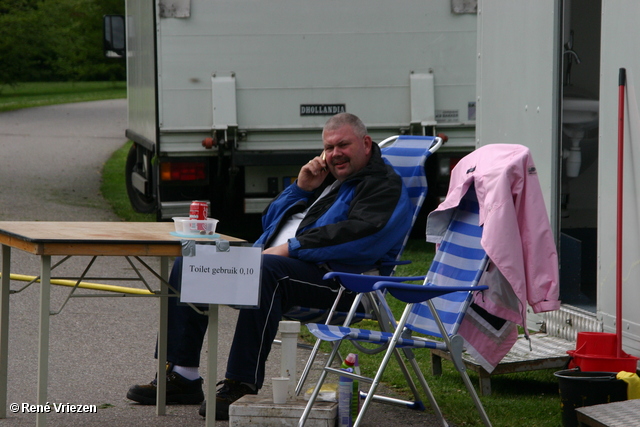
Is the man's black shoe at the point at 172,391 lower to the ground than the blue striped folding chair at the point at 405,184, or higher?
lower

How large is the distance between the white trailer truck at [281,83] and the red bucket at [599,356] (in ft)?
14.1

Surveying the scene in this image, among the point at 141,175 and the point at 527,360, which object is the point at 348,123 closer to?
the point at 527,360

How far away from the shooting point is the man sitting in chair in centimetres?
414

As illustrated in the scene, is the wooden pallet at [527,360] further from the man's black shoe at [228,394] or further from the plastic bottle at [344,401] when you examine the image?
the man's black shoe at [228,394]

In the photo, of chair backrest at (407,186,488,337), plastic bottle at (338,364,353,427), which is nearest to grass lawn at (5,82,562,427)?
plastic bottle at (338,364,353,427)

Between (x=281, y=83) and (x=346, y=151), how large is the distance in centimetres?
363

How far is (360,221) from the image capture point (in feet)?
14.8

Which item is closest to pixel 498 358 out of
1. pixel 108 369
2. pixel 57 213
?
pixel 108 369

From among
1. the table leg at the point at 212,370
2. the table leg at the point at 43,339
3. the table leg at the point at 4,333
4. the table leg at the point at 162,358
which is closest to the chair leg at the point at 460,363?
the table leg at the point at 212,370

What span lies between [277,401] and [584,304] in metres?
2.09

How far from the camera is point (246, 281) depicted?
369 cm

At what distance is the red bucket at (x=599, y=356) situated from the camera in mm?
4227

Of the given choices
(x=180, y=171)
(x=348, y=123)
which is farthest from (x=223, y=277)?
(x=180, y=171)

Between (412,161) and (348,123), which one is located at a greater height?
(348,123)
